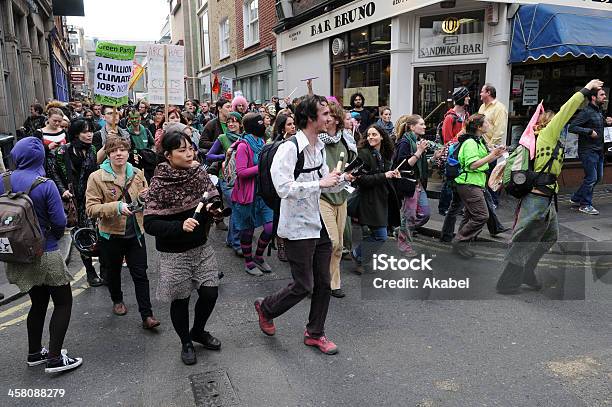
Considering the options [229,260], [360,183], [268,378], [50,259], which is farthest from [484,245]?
[50,259]

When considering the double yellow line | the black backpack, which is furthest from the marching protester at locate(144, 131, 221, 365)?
the double yellow line

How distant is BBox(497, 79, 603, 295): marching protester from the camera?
4656 millimetres

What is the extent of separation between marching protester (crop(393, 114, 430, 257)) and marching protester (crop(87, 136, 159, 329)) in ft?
10.1

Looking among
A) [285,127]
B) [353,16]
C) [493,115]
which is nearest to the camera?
[285,127]

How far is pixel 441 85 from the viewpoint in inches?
408

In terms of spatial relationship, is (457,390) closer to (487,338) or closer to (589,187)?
(487,338)

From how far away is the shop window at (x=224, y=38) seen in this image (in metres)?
25.5

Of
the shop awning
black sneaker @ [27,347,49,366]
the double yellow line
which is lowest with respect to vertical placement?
the double yellow line

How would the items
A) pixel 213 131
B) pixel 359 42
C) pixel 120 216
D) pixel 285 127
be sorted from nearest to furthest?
pixel 120 216 → pixel 285 127 → pixel 213 131 → pixel 359 42

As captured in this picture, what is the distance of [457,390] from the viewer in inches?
129

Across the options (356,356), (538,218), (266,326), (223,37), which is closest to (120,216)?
(266,326)

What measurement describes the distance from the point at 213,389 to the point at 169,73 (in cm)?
740

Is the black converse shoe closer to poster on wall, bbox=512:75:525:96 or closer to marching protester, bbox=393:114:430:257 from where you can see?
marching protester, bbox=393:114:430:257

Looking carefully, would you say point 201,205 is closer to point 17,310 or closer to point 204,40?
point 17,310
